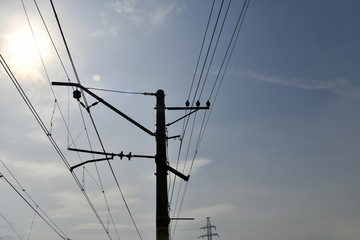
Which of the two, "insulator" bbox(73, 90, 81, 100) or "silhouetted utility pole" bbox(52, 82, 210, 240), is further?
"silhouetted utility pole" bbox(52, 82, 210, 240)

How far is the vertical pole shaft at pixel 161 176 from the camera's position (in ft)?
29.9

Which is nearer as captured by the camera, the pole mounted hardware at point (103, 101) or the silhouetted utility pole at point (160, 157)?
the pole mounted hardware at point (103, 101)

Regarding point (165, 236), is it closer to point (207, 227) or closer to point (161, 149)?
point (161, 149)

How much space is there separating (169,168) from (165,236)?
218cm

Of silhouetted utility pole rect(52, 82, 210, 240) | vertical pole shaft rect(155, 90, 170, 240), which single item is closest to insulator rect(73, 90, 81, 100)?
silhouetted utility pole rect(52, 82, 210, 240)

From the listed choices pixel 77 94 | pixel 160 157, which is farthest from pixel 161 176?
pixel 77 94

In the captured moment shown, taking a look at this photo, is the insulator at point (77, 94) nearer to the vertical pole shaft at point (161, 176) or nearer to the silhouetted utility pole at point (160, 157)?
the silhouetted utility pole at point (160, 157)

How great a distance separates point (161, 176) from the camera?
32.3 ft

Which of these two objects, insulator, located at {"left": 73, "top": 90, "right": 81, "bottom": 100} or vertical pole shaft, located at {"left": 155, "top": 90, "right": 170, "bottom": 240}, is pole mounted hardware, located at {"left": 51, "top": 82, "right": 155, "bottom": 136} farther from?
vertical pole shaft, located at {"left": 155, "top": 90, "right": 170, "bottom": 240}

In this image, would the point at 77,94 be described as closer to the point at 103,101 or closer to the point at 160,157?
the point at 103,101

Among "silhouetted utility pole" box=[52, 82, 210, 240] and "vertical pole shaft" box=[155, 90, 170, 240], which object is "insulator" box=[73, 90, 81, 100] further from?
"vertical pole shaft" box=[155, 90, 170, 240]

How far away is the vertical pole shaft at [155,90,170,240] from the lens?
→ 912cm

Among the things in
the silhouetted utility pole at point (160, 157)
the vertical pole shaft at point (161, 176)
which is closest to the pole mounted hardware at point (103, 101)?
the silhouetted utility pole at point (160, 157)

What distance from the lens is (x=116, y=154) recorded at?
1036 cm
